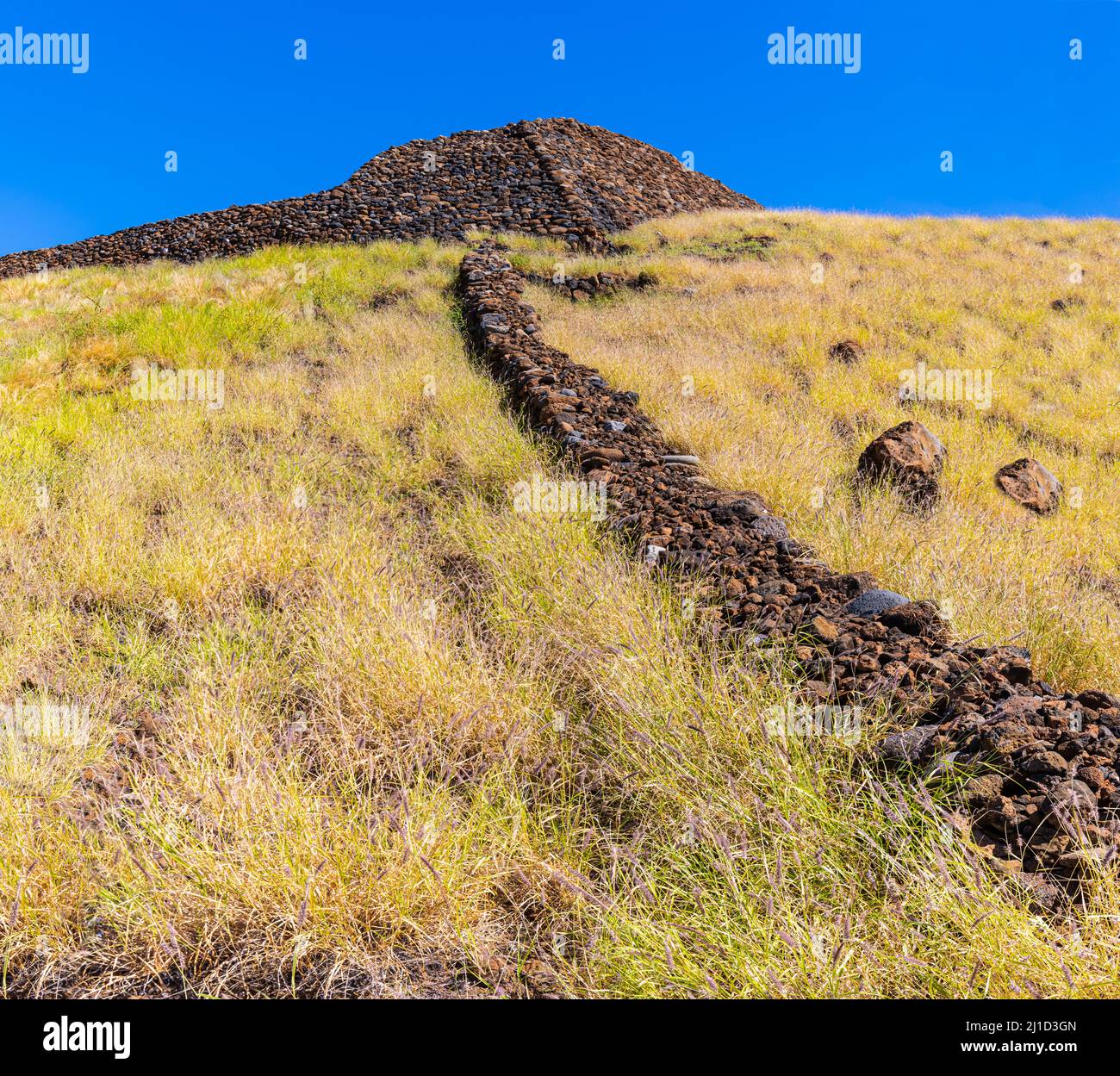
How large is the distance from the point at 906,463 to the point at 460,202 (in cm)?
1770

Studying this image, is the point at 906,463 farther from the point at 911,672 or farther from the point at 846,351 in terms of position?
the point at 846,351

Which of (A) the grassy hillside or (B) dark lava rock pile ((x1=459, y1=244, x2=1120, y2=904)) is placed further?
(A) the grassy hillside

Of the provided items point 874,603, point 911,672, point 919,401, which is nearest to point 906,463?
point 874,603

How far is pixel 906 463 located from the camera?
475 centimetres

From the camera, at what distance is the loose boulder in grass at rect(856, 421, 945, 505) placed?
4.70 meters

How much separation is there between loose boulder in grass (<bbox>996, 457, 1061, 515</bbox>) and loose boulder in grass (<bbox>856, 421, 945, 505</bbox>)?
514mm

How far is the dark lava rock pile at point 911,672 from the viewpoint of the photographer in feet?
5.15

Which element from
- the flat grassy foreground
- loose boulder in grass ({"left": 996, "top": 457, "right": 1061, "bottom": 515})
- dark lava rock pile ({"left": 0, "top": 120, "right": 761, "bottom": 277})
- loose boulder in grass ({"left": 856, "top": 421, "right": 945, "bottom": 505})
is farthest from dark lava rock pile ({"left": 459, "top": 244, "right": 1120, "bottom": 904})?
dark lava rock pile ({"left": 0, "top": 120, "right": 761, "bottom": 277})

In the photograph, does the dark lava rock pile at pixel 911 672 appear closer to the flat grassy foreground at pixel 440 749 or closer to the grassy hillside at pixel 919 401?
the flat grassy foreground at pixel 440 749

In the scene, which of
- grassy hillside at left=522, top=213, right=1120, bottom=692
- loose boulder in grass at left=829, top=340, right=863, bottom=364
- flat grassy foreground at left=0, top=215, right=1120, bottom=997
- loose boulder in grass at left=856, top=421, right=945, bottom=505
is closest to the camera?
flat grassy foreground at left=0, top=215, right=1120, bottom=997

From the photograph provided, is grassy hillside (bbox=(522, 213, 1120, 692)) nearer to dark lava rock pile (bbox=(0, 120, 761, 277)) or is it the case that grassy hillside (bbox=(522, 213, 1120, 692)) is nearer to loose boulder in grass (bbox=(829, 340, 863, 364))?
loose boulder in grass (bbox=(829, 340, 863, 364))

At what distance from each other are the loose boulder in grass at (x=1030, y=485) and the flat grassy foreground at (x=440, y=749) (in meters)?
0.23

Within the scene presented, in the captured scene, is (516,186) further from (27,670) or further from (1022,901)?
(1022,901)
